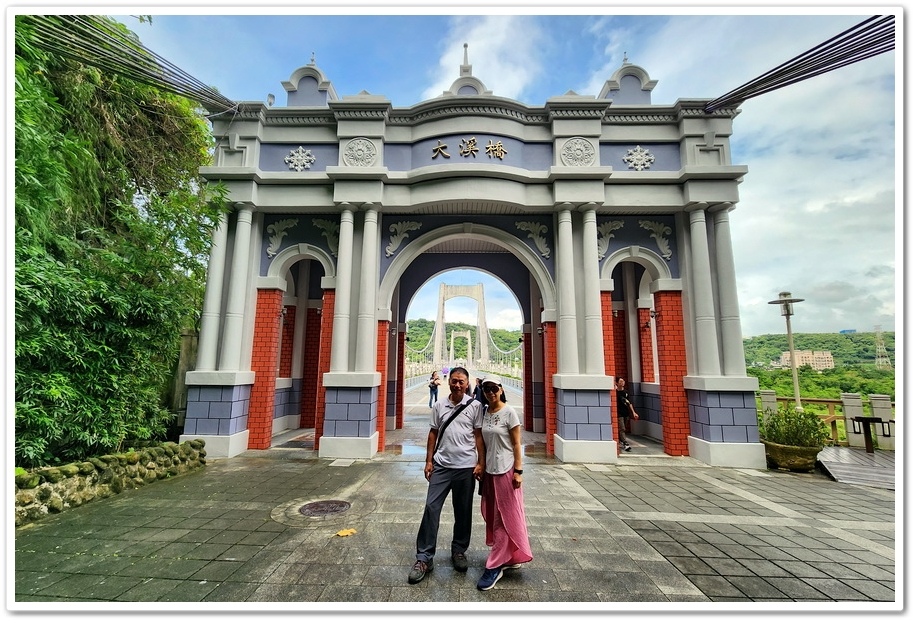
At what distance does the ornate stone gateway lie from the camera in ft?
18.7

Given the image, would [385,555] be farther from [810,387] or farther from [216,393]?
[810,387]

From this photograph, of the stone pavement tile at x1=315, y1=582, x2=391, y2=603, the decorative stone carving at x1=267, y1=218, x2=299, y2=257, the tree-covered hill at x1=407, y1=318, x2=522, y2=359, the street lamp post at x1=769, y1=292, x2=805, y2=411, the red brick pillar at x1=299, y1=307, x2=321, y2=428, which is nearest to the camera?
the stone pavement tile at x1=315, y1=582, x2=391, y2=603

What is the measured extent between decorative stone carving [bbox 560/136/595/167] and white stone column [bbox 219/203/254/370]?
5447 millimetres

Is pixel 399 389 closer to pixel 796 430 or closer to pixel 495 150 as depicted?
pixel 495 150

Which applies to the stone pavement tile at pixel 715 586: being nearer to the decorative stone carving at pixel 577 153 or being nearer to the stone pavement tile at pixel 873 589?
the stone pavement tile at pixel 873 589

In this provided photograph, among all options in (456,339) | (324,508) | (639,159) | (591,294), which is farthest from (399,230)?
(456,339)

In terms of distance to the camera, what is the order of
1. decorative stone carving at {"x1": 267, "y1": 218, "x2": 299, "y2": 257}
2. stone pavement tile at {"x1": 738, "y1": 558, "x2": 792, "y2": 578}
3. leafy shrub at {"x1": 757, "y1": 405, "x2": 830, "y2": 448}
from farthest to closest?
decorative stone carving at {"x1": 267, "y1": 218, "x2": 299, "y2": 257} < leafy shrub at {"x1": 757, "y1": 405, "x2": 830, "y2": 448} < stone pavement tile at {"x1": 738, "y1": 558, "x2": 792, "y2": 578}

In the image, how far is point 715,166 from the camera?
5992 millimetres

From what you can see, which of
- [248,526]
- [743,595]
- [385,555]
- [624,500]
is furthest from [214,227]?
[743,595]

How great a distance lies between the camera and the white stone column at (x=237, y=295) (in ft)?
19.5

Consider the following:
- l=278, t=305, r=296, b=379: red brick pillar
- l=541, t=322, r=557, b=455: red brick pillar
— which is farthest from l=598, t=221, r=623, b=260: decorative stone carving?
l=278, t=305, r=296, b=379: red brick pillar

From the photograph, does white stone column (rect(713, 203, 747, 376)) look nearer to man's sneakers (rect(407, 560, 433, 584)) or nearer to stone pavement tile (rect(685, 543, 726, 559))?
stone pavement tile (rect(685, 543, 726, 559))

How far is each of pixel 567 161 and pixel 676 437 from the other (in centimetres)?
493

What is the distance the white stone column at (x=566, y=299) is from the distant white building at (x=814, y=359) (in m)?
7.16
